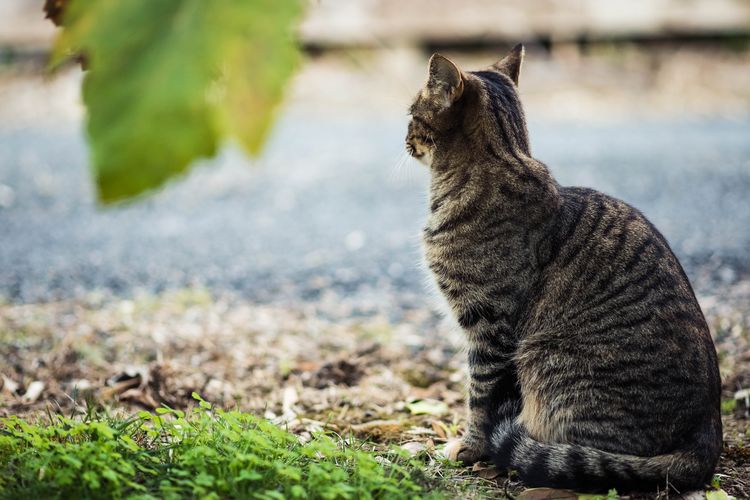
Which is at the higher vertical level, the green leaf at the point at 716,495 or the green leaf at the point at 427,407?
the green leaf at the point at 716,495

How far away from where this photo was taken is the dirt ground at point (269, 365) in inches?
128

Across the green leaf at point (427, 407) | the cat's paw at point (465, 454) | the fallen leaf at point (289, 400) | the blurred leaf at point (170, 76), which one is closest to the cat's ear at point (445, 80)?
the cat's paw at point (465, 454)

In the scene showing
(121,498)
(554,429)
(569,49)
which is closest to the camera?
(121,498)

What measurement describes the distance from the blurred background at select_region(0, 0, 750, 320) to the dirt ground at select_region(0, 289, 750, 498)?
40cm

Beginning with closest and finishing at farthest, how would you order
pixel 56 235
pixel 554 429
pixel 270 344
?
pixel 554 429 < pixel 270 344 < pixel 56 235

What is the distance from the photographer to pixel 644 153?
8469mm

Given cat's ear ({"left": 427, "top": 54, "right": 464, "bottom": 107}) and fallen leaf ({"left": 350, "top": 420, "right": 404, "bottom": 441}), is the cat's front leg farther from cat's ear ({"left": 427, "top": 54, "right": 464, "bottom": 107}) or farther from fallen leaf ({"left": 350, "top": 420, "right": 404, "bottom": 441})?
cat's ear ({"left": 427, "top": 54, "right": 464, "bottom": 107})

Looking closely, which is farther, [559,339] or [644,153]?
[644,153]

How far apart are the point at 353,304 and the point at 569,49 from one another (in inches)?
297

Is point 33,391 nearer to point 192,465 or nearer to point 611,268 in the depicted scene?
point 192,465

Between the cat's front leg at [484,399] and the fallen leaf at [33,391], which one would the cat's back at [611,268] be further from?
the fallen leaf at [33,391]

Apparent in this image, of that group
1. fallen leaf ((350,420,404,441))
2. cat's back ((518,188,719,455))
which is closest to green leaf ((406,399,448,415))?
fallen leaf ((350,420,404,441))

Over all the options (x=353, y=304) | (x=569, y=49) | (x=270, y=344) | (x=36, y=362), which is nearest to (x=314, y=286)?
(x=353, y=304)

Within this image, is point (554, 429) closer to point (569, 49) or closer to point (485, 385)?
point (485, 385)
